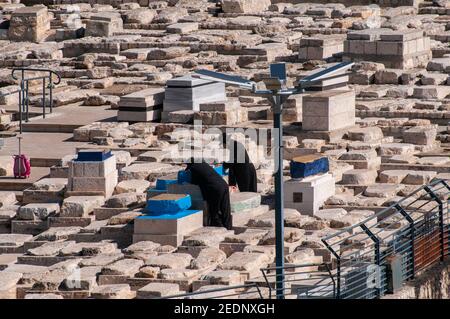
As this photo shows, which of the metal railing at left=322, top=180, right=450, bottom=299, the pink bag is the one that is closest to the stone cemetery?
the pink bag

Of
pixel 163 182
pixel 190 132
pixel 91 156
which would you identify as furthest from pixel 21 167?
pixel 163 182

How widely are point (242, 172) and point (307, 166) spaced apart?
1.15m

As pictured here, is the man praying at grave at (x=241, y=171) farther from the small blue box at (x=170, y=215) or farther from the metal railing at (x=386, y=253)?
the metal railing at (x=386, y=253)

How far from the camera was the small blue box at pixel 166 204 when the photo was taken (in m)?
25.7

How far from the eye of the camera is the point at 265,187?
2839 cm

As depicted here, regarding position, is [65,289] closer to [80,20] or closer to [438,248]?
[438,248]

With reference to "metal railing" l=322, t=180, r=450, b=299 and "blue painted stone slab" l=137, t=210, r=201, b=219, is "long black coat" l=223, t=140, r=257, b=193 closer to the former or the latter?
"blue painted stone slab" l=137, t=210, r=201, b=219

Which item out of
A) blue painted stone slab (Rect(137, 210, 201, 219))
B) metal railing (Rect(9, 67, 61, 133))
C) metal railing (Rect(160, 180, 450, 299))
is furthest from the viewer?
metal railing (Rect(9, 67, 61, 133))

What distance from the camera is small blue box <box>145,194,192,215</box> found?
2573cm

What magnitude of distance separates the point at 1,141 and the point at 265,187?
20.5 feet

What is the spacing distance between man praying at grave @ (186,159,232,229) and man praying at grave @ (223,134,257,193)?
4.45ft

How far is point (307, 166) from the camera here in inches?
1067

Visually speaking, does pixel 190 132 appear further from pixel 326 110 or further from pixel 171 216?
pixel 171 216

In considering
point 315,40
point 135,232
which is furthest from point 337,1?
point 135,232
